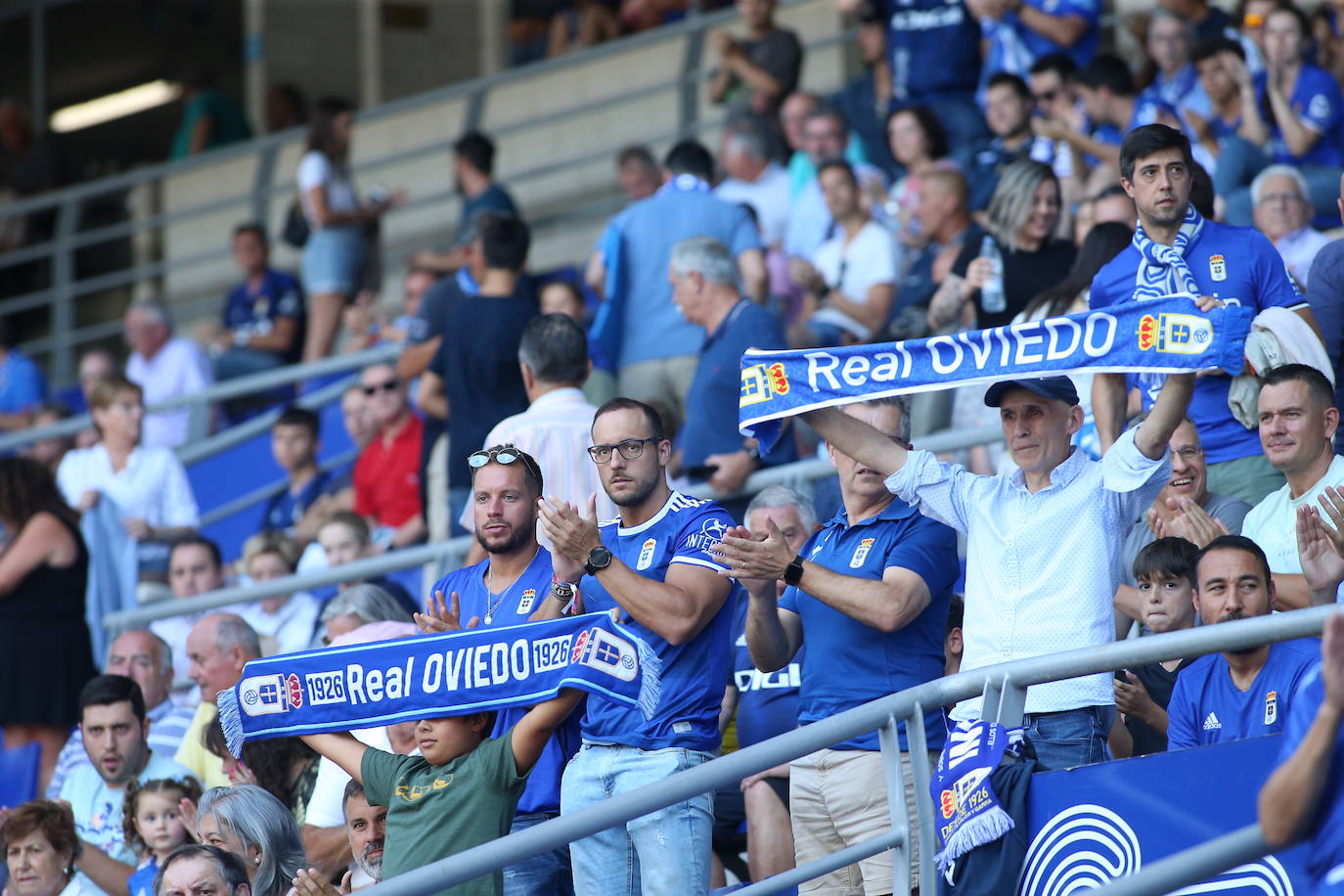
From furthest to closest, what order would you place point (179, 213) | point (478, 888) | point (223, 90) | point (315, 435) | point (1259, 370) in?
point (223, 90) < point (179, 213) < point (315, 435) < point (1259, 370) < point (478, 888)

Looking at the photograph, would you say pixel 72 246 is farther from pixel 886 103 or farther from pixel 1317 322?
pixel 1317 322

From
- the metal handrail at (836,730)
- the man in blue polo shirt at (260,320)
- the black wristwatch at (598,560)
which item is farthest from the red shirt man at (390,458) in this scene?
the metal handrail at (836,730)

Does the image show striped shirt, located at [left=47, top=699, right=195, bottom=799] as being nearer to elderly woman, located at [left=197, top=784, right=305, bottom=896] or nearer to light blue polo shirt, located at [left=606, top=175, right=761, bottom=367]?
elderly woman, located at [left=197, top=784, right=305, bottom=896]

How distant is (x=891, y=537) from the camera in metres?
5.90

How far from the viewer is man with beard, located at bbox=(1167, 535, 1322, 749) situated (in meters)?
5.33

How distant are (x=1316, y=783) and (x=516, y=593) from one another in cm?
258

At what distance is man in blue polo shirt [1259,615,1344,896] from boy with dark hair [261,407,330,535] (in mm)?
7438

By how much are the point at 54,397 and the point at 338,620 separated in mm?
8186

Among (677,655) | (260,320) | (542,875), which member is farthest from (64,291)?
(677,655)

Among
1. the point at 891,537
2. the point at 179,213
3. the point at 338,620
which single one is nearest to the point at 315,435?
the point at 338,620

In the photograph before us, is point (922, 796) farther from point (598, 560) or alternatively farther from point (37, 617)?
point (37, 617)

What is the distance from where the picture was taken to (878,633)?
5.79 metres

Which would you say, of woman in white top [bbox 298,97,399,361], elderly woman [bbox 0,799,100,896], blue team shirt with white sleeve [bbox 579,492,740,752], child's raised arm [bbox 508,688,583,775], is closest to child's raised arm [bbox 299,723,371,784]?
child's raised arm [bbox 508,688,583,775]

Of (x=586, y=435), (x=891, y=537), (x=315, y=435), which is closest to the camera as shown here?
(x=891, y=537)
